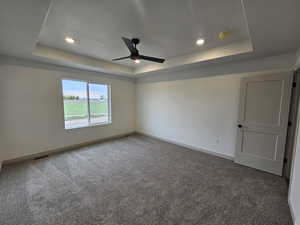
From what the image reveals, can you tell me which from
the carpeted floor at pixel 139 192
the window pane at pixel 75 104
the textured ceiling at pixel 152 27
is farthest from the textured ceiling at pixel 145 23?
the carpeted floor at pixel 139 192

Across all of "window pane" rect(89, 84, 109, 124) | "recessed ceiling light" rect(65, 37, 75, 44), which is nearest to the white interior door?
"recessed ceiling light" rect(65, 37, 75, 44)

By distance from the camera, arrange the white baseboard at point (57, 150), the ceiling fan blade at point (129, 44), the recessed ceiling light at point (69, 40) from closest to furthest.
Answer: the ceiling fan blade at point (129, 44) < the recessed ceiling light at point (69, 40) < the white baseboard at point (57, 150)

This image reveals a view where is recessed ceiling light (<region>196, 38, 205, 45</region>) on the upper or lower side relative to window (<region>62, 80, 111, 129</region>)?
upper

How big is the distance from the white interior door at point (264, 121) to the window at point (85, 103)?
4179 mm

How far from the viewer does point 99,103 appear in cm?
476

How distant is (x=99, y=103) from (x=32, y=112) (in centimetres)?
187

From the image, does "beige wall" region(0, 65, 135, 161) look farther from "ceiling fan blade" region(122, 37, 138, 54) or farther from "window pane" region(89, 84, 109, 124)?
"ceiling fan blade" region(122, 37, 138, 54)

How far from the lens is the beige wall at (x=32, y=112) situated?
2967mm

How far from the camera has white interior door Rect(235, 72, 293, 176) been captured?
102 inches

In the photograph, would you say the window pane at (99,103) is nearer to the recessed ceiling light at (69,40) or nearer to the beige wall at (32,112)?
the beige wall at (32,112)

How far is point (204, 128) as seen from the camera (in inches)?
149

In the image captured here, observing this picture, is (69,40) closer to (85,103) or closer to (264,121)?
(85,103)

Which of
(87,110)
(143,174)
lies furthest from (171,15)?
(87,110)

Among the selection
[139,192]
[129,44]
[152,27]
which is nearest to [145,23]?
[152,27]
